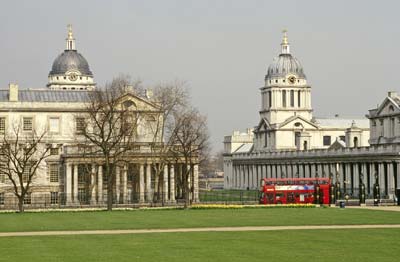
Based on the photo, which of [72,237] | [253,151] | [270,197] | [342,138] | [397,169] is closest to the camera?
[72,237]

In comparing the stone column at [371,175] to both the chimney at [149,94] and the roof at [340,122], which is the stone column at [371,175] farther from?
the roof at [340,122]

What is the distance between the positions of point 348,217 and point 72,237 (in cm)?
2252

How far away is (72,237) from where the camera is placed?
4525 centimetres

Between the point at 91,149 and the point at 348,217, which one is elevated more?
the point at 91,149

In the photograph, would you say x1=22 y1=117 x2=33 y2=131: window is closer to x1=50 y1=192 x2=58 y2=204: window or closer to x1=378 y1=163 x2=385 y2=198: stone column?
x1=50 y1=192 x2=58 y2=204: window

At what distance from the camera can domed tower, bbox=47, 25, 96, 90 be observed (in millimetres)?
143500

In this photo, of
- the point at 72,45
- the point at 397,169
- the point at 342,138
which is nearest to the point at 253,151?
the point at 342,138

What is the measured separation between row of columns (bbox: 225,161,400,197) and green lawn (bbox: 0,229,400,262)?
6788cm

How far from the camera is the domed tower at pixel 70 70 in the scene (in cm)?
14350

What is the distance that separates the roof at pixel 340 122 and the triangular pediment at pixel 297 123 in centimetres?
287

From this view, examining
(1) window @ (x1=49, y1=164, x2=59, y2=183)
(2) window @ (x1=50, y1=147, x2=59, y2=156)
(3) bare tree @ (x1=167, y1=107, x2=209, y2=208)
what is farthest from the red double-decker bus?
(2) window @ (x1=50, y1=147, x2=59, y2=156)

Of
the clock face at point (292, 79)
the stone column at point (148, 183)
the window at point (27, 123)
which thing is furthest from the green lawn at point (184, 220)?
the clock face at point (292, 79)

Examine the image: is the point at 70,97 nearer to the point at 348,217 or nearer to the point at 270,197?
the point at 270,197

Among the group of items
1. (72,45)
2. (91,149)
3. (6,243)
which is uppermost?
(72,45)
